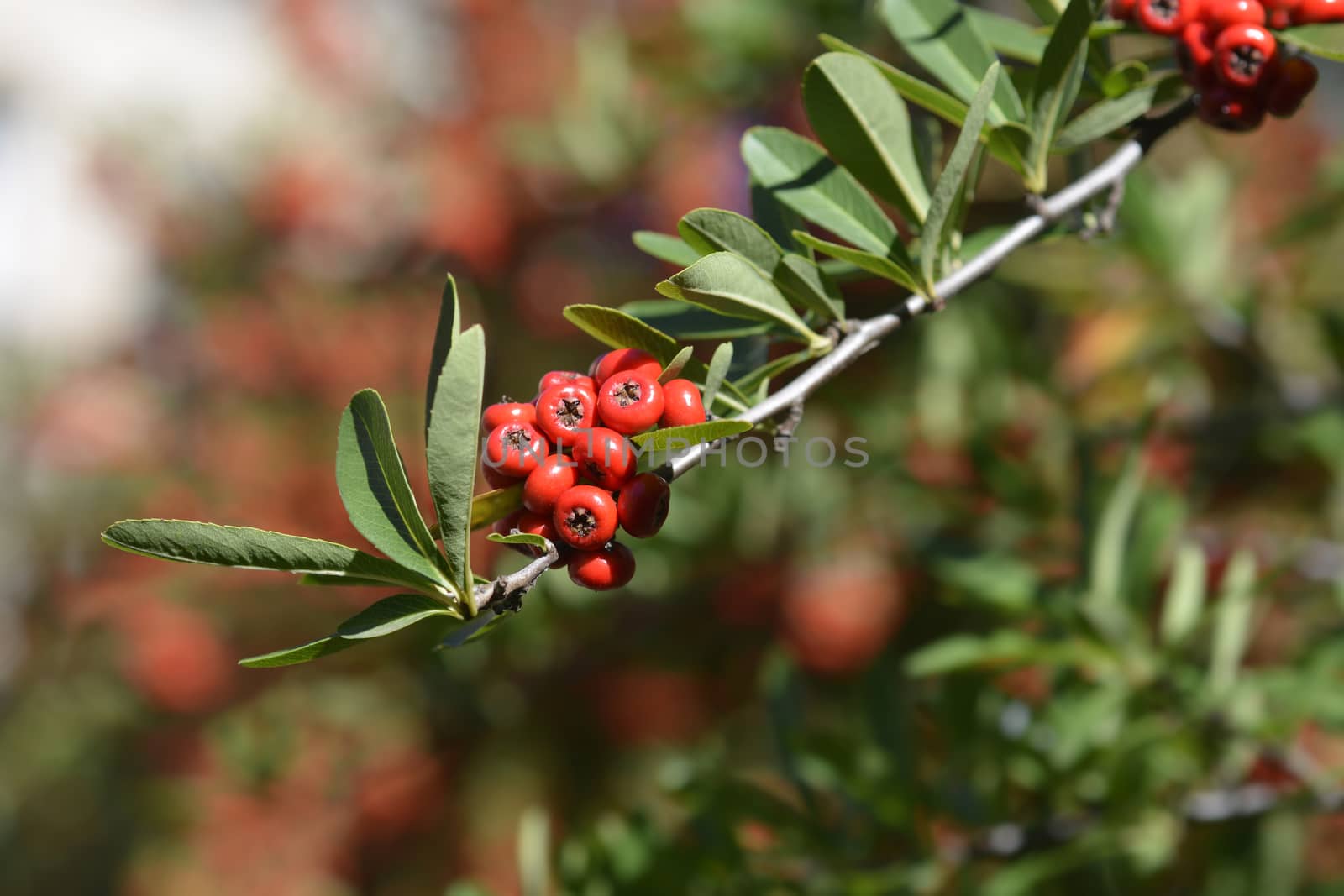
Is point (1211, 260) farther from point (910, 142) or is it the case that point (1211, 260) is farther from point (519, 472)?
point (519, 472)

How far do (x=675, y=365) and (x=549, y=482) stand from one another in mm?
86

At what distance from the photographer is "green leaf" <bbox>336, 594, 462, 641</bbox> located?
0.44 meters

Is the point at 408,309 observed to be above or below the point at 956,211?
below

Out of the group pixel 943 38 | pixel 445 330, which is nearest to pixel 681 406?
pixel 445 330

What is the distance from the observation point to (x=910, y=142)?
0.60 m

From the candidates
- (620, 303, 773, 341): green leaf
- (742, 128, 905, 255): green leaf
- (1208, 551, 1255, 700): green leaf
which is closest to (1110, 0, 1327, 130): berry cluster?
(742, 128, 905, 255): green leaf

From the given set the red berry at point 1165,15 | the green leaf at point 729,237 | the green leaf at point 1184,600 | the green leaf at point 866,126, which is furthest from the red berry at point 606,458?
the green leaf at point 1184,600

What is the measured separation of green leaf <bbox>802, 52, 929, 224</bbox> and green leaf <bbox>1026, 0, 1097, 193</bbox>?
0.23 feet

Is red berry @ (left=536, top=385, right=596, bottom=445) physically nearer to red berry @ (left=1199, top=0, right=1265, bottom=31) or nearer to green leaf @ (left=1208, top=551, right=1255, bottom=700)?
red berry @ (left=1199, top=0, right=1265, bottom=31)

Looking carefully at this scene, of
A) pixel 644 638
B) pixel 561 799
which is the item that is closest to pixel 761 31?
pixel 644 638

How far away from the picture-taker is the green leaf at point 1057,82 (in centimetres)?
52

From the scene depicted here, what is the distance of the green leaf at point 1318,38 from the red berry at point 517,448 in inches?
19.1

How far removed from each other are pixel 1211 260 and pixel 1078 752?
83 centimetres

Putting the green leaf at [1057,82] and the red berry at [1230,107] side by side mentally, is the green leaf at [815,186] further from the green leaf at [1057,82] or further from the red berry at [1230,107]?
the red berry at [1230,107]
